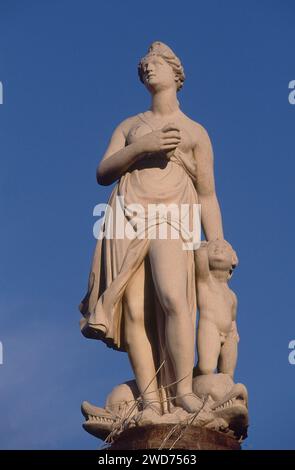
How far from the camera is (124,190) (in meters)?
18.3

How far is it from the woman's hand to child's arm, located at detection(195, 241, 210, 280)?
1229 millimetres

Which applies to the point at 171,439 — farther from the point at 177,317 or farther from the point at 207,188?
the point at 207,188

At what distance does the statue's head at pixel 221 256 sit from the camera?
18.3 m

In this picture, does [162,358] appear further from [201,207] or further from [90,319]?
[201,207]

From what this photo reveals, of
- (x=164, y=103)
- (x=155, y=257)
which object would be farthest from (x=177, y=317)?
(x=164, y=103)

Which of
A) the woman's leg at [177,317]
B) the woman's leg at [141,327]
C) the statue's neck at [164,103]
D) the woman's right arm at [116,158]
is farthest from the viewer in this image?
the statue's neck at [164,103]

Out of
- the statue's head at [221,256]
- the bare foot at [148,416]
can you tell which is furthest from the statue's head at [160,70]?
the bare foot at [148,416]

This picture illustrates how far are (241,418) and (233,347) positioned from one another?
1.33 m

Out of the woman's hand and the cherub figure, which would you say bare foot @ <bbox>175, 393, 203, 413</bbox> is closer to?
the cherub figure

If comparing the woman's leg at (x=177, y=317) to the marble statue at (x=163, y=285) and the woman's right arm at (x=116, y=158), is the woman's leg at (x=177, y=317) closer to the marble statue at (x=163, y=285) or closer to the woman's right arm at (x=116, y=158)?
the marble statue at (x=163, y=285)

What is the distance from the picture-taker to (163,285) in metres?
17.4

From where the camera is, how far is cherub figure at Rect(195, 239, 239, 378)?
17.9 metres

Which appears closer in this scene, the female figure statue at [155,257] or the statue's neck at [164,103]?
the female figure statue at [155,257]
